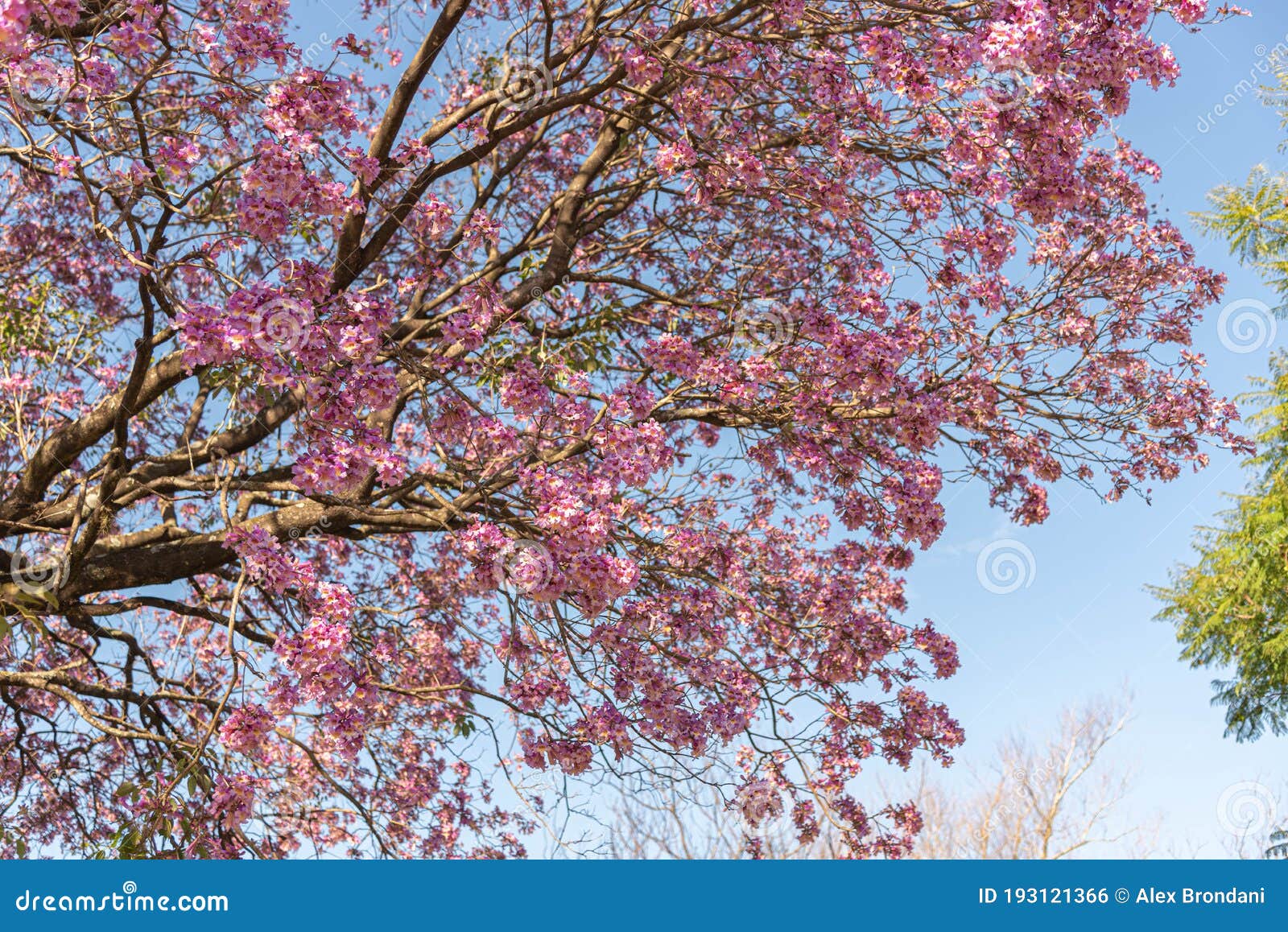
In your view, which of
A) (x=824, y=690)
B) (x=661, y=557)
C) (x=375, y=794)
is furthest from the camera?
(x=375, y=794)

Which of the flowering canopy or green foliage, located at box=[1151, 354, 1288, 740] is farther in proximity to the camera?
green foliage, located at box=[1151, 354, 1288, 740]

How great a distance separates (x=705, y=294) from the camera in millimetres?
6766

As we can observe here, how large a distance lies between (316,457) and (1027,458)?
15.4 ft

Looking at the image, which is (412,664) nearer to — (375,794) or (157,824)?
(375,794)

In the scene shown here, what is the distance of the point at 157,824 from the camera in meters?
3.97

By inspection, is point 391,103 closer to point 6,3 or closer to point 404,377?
point 404,377

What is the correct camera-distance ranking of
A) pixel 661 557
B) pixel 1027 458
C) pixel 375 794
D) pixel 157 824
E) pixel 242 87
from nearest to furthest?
1. pixel 242 87
2. pixel 157 824
3. pixel 661 557
4. pixel 1027 458
5. pixel 375 794

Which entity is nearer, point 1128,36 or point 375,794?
point 1128,36

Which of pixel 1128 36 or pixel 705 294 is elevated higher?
pixel 705 294

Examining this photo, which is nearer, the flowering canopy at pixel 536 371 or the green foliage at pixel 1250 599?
the flowering canopy at pixel 536 371

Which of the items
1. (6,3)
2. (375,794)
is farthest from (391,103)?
(375,794)

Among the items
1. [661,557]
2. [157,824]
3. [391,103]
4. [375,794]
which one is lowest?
[157,824]

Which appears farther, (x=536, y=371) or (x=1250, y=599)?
(x=1250, y=599)

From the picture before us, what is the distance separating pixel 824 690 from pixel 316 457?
351 cm
